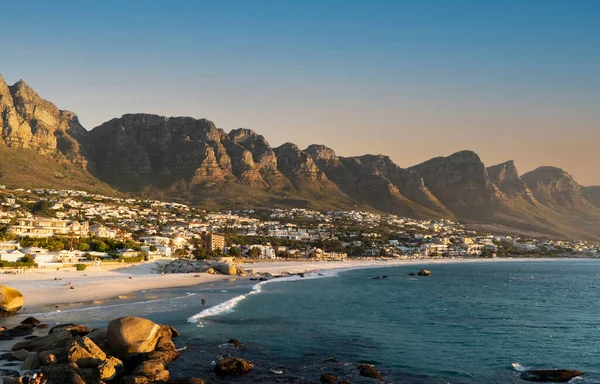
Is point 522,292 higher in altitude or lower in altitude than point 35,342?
lower

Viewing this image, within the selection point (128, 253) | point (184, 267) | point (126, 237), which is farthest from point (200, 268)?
point (126, 237)

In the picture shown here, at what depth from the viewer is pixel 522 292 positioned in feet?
240

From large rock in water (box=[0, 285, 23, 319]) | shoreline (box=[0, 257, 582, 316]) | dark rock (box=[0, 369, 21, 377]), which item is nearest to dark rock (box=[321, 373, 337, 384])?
dark rock (box=[0, 369, 21, 377])

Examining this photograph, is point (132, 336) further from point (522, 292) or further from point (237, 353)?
point (522, 292)

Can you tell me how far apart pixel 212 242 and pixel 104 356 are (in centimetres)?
12593

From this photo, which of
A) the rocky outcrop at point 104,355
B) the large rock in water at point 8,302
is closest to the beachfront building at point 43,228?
the large rock in water at point 8,302

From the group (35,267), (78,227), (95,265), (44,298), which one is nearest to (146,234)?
(78,227)

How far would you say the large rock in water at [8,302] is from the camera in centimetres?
3919

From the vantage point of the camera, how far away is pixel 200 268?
99250 millimetres

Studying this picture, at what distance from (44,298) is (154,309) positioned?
47.8 feet

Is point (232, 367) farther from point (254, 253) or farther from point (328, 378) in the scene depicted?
point (254, 253)

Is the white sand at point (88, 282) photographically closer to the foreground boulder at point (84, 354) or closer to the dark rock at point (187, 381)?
the foreground boulder at point (84, 354)

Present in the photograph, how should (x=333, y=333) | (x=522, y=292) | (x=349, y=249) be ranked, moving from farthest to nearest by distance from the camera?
1. (x=349, y=249)
2. (x=522, y=292)
3. (x=333, y=333)

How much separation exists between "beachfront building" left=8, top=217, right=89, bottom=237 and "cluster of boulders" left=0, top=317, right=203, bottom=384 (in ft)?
289
